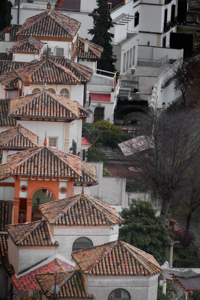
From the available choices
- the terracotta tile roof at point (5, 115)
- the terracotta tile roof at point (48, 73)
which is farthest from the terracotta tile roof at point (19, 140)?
the terracotta tile roof at point (48, 73)

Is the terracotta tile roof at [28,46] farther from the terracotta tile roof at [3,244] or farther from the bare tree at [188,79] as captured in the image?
the terracotta tile roof at [3,244]

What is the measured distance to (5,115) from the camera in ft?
192

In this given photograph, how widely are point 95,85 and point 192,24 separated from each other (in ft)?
195

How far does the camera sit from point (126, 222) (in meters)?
53.2

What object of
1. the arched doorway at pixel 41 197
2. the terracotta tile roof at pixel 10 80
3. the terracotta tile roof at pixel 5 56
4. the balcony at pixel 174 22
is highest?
the balcony at pixel 174 22

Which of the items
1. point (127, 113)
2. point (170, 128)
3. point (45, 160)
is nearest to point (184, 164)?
point (170, 128)

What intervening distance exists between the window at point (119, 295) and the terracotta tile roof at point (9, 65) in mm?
32148

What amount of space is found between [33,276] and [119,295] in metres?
6.15

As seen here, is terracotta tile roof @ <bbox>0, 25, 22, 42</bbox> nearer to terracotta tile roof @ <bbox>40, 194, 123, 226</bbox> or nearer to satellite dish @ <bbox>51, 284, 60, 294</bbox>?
terracotta tile roof @ <bbox>40, 194, 123, 226</bbox>

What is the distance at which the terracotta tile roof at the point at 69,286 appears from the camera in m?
38.2

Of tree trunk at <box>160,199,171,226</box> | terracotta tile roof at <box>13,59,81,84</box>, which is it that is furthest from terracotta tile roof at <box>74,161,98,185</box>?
terracotta tile roof at <box>13,59,81,84</box>

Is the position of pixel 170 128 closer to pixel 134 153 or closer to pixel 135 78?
pixel 134 153

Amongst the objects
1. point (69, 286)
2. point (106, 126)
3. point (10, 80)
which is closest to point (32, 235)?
point (69, 286)

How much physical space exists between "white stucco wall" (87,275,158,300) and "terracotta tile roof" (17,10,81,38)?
3718 centimetres
